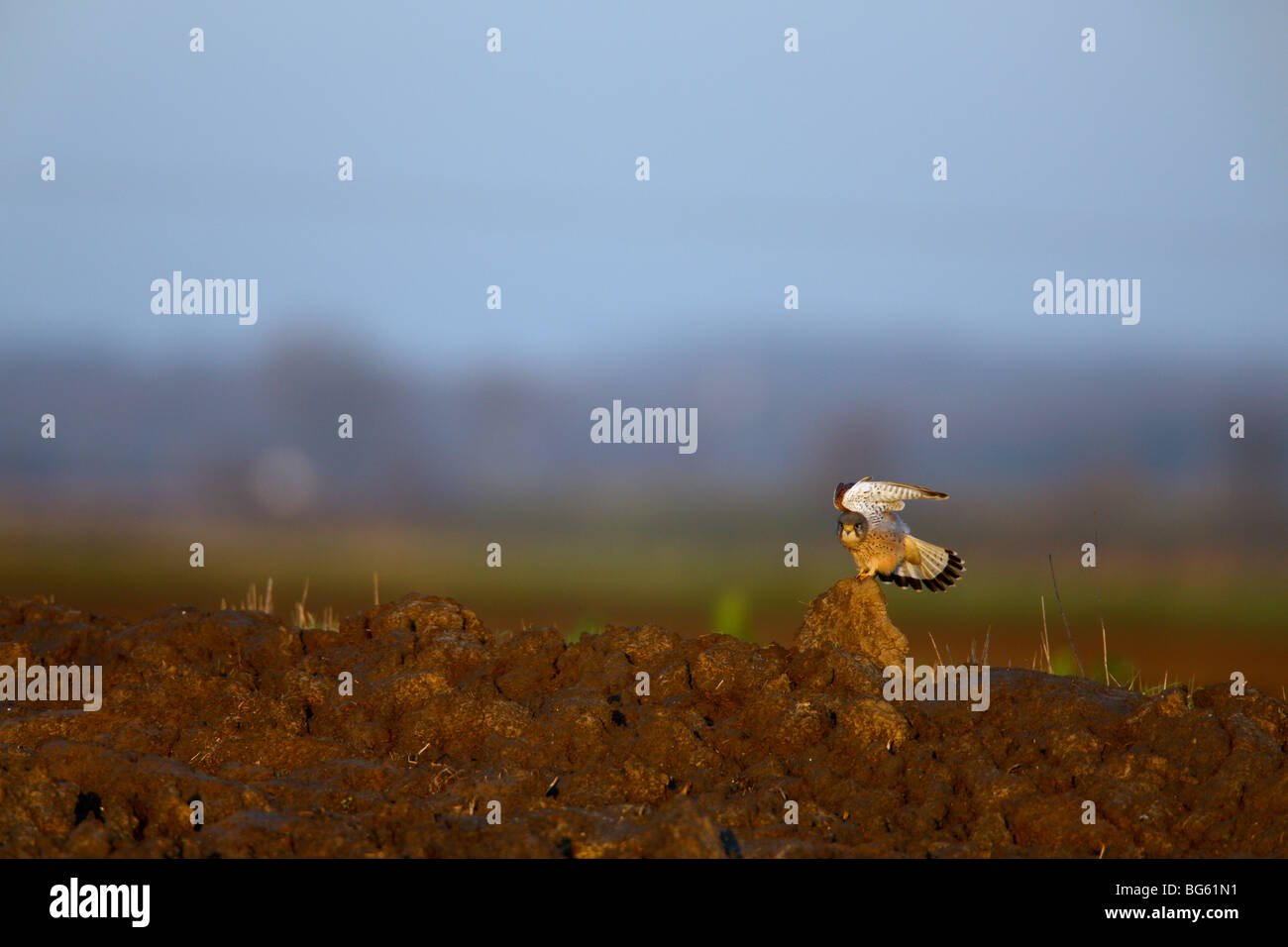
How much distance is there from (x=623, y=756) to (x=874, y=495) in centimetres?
237

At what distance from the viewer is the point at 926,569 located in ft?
24.0

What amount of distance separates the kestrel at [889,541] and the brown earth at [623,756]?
226mm

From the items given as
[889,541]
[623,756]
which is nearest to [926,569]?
[889,541]

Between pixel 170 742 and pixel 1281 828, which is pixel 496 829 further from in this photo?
pixel 1281 828

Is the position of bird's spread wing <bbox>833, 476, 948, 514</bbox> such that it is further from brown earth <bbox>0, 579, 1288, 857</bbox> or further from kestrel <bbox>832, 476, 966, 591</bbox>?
brown earth <bbox>0, 579, 1288, 857</bbox>

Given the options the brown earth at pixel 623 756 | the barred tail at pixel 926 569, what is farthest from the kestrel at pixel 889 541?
the brown earth at pixel 623 756

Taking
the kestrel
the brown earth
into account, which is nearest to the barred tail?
the kestrel

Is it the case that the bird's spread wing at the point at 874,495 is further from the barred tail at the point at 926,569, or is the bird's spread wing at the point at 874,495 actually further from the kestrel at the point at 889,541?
the barred tail at the point at 926,569

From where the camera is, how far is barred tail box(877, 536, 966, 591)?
23.9 ft

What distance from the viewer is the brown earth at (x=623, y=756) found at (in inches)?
178

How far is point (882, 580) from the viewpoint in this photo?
7336 millimetres

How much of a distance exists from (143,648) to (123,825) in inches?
117

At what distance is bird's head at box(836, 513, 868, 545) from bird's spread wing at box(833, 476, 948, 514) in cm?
8

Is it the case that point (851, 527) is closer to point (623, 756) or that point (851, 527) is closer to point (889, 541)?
point (889, 541)
